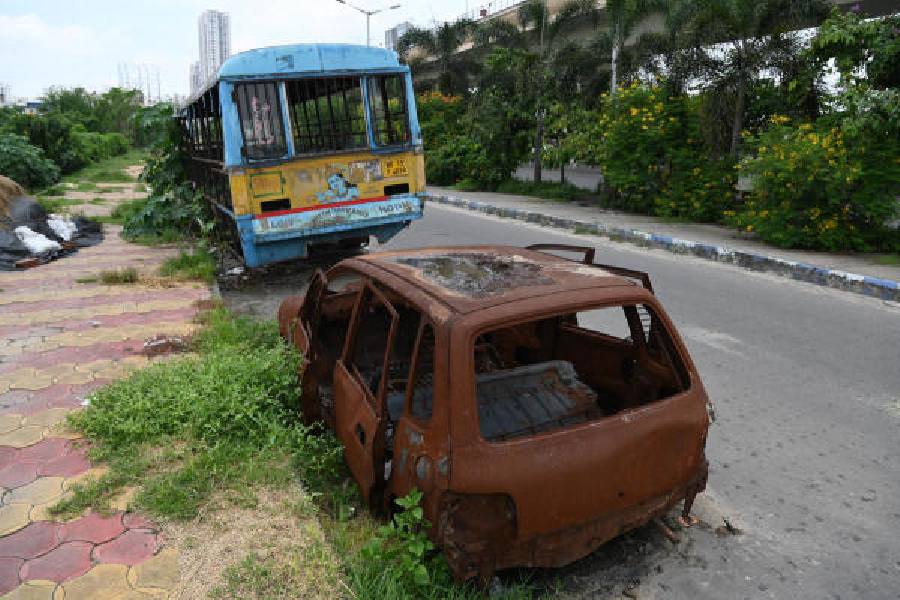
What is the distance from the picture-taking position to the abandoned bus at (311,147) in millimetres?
7527

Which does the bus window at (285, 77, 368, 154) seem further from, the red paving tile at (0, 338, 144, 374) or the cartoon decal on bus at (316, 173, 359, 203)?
the red paving tile at (0, 338, 144, 374)

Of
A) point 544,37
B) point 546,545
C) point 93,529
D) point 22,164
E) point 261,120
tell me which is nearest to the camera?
point 546,545

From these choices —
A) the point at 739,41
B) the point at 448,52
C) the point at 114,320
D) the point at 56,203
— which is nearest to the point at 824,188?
the point at 739,41

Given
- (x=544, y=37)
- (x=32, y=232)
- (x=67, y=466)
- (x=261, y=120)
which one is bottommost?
(x=67, y=466)

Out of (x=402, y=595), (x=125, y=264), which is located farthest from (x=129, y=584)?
(x=125, y=264)

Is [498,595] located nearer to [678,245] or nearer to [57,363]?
[57,363]

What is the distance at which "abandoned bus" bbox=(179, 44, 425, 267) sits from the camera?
753 centimetres

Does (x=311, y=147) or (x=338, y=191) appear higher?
(x=311, y=147)

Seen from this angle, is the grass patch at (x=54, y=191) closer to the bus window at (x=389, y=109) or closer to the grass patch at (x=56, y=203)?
the grass patch at (x=56, y=203)

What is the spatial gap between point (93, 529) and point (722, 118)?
12194 millimetres

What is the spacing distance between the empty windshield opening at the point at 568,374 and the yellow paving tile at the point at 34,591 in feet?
6.13

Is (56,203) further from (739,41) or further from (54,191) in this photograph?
(739,41)

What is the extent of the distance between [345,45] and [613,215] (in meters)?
7.81

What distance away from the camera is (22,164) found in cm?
1983
